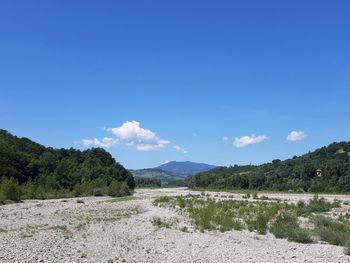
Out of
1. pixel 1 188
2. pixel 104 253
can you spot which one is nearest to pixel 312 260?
pixel 104 253

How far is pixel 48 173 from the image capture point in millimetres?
92625

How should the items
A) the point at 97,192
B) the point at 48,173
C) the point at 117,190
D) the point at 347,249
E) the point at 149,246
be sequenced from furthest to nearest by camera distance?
the point at 117,190
the point at 97,192
the point at 48,173
the point at 149,246
the point at 347,249

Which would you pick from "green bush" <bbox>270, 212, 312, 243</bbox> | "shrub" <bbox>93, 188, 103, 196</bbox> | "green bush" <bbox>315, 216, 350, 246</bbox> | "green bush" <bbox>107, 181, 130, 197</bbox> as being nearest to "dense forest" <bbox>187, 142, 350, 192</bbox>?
"green bush" <bbox>107, 181, 130, 197</bbox>

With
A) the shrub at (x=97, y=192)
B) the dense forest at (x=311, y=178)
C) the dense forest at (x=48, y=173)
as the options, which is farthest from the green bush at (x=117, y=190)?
the dense forest at (x=311, y=178)

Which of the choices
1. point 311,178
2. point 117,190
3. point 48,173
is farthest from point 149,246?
point 311,178

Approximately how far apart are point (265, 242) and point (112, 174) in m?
105

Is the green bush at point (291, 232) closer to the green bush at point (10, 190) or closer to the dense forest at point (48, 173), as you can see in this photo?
the dense forest at point (48, 173)

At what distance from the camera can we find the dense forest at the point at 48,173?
76.7 meters

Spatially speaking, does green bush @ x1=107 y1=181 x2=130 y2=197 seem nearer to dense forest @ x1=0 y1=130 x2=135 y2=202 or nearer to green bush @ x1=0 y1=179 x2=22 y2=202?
dense forest @ x1=0 y1=130 x2=135 y2=202

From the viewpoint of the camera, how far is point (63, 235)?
90.5 feet

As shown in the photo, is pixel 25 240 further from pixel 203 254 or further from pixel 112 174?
pixel 112 174

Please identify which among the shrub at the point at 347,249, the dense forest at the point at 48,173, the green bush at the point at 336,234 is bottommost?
the shrub at the point at 347,249

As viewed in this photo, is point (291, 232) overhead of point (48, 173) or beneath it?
beneath

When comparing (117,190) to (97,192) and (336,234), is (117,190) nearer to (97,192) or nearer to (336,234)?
(97,192)
